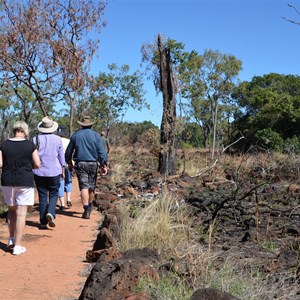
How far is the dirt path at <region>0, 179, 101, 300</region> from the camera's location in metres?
5.22

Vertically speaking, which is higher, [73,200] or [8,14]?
[8,14]

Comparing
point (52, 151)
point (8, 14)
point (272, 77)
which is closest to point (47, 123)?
point (52, 151)

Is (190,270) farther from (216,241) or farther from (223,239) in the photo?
(223,239)

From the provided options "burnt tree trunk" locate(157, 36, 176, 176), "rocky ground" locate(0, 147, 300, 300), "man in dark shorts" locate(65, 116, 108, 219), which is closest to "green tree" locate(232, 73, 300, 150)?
"burnt tree trunk" locate(157, 36, 176, 176)

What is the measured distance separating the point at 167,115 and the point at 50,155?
8483mm

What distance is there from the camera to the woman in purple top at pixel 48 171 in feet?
27.5

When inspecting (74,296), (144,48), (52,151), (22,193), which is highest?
(144,48)

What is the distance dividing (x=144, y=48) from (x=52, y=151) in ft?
89.0

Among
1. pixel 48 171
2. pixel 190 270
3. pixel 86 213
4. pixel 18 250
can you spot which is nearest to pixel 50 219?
pixel 48 171

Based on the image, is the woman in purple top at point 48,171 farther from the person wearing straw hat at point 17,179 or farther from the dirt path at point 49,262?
the person wearing straw hat at point 17,179

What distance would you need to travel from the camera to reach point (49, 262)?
6316mm

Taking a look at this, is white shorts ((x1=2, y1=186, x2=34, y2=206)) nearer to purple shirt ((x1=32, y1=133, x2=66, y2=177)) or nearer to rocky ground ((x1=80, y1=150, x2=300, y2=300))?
rocky ground ((x1=80, y1=150, x2=300, y2=300))

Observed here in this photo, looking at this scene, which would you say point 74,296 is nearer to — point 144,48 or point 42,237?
point 42,237

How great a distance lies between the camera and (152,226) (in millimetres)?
7242
